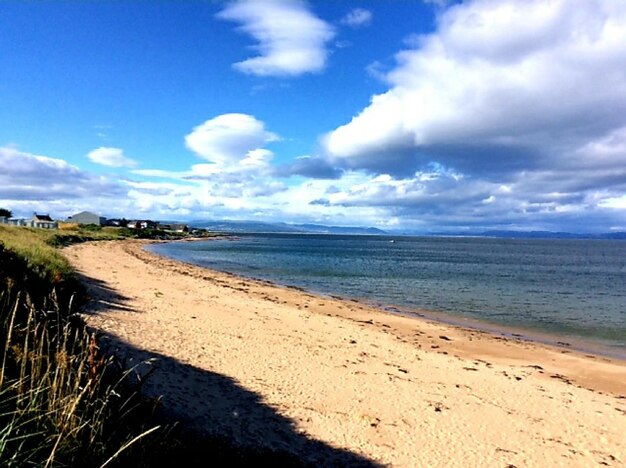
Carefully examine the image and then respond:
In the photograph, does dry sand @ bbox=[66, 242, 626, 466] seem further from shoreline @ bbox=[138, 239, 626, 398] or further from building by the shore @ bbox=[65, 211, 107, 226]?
building by the shore @ bbox=[65, 211, 107, 226]

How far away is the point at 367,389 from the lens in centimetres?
1029

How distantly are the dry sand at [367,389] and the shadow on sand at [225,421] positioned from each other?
3 cm

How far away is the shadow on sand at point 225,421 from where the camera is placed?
6.32m

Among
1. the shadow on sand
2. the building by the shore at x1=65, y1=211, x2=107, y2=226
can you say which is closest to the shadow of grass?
the shadow on sand

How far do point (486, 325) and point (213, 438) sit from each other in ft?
65.5

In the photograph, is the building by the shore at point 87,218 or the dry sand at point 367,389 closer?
the dry sand at point 367,389

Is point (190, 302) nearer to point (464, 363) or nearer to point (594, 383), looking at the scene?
point (464, 363)

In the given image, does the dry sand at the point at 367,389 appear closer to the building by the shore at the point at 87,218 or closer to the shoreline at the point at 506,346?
the shoreline at the point at 506,346

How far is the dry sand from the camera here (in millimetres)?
7629

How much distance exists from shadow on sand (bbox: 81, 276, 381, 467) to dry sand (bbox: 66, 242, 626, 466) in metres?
0.03

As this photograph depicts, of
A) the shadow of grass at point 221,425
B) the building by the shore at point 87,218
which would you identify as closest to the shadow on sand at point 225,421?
the shadow of grass at point 221,425

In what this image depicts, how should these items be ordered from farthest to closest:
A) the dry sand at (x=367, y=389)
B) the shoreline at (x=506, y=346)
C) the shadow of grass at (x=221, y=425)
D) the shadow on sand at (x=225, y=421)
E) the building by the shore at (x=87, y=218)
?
the building by the shore at (x=87, y=218) → the shoreline at (x=506, y=346) → the dry sand at (x=367, y=389) → the shadow on sand at (x=225, y=421) → the shadow of grass at (x=221, y=425)

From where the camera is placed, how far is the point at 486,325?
78.5 ft

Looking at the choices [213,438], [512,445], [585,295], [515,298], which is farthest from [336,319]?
[585,295]
